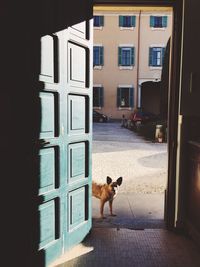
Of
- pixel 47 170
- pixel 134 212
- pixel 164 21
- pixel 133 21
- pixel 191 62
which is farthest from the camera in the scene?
pixel 133 21

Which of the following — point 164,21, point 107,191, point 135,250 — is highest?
point 164,21

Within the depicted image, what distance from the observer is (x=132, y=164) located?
783 centimetres

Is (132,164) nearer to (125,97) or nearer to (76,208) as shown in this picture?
(76,208)

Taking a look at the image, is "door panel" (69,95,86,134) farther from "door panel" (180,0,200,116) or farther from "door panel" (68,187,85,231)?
"door panel" (180,0,200,116)

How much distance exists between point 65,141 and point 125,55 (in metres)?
19.4

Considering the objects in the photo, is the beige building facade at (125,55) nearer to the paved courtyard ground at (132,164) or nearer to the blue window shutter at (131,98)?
the blue window shutter at (131,98)

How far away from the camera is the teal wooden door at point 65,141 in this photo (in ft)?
8.95

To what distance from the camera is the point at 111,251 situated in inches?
123

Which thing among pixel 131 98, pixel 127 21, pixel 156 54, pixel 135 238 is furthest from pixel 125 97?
pixel 135 238

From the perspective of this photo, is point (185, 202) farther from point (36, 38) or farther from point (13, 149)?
point (36, 38)

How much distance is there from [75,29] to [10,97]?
43.7 inches

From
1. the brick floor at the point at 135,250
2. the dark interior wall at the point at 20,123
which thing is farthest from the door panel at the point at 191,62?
the dark interior wall at the point at 20,123

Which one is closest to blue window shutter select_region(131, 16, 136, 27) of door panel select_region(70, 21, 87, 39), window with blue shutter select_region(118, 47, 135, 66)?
window with blue shutter select_region(118, 47, 135, 66)

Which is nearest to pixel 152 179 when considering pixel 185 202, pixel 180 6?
pixel 185 202
